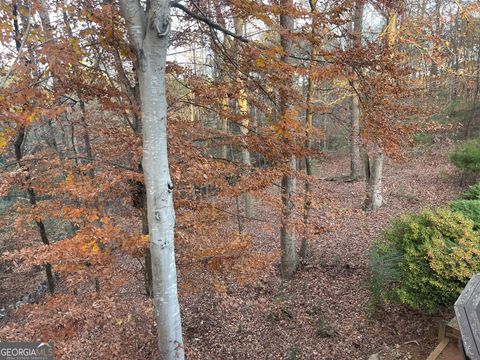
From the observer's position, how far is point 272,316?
6172mm

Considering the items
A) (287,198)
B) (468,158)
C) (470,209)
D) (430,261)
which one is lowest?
(430,261)

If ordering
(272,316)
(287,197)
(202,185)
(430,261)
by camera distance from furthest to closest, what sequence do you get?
(272,316) < (287,197) < (202,185) < (430,261)

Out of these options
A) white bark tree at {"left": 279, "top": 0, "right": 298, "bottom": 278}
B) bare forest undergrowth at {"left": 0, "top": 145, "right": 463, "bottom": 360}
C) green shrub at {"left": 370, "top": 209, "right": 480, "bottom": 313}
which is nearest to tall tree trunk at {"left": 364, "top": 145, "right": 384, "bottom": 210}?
bare forest undergrowth at {"left": 0, "top": 145, "right": 463, "bottom": 360}

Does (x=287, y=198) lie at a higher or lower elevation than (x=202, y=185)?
lower

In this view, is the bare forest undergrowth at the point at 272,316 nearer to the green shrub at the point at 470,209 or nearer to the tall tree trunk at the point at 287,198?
the tall tree trunk at the point at 287,198

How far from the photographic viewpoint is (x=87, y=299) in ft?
15.0

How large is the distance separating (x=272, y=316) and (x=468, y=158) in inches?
349

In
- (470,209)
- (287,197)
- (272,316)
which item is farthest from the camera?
(272,316)

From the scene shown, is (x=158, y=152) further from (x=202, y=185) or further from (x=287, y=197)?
(x=287, y=197)

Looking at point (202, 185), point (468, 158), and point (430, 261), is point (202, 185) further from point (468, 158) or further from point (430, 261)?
point (468, 158)

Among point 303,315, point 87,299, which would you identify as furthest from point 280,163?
point 87,299

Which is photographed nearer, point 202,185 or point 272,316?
point 202,185

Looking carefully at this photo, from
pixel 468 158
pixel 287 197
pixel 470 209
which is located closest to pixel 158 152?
pixel 287 197

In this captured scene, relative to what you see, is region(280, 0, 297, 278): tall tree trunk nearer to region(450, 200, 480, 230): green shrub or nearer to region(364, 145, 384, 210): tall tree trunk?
region(450, 200, 480, 230): green shrub
